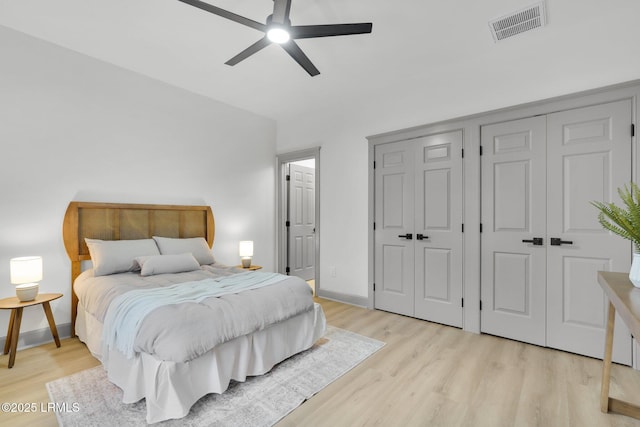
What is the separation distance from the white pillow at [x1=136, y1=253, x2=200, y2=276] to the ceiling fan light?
7.62 feet

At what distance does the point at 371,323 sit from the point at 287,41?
2942mm

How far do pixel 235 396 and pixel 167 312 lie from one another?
74 centimetres

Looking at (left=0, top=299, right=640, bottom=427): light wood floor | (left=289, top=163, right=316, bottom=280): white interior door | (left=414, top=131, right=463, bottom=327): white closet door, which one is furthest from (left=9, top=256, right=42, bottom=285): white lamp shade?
(left=414, top=131, right=463, bottom=327): white closet door

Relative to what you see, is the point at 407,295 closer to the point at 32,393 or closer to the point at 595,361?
the point at 595,361

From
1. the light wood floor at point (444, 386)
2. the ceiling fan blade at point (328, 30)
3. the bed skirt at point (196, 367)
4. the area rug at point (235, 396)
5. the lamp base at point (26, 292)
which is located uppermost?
the ceiling fan blade at point (328, 30)

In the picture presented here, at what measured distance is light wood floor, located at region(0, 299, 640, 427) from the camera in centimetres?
181

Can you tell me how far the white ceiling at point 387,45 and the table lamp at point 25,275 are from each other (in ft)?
6.89

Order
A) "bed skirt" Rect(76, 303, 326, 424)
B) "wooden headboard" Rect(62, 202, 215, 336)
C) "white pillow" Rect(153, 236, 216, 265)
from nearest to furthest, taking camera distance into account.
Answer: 1. "bed skirt" Rect(76, 303, 326, 424)
2. "wooden headboard" Rect(62, 202, 215, 336)
3. "white pillow" Rect(153, 236, 216, 265)

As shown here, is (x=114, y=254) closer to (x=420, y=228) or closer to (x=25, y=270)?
(x=25, y=270)

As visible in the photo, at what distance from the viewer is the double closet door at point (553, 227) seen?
251 centimetres

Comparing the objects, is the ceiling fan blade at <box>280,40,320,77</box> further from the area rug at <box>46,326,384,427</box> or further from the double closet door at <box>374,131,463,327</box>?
the area rug at <box>46,326,384,427</box>

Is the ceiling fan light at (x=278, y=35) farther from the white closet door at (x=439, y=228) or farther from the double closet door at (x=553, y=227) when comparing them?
the double closet door at (x=553, y=227)

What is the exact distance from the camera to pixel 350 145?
13.8 ft

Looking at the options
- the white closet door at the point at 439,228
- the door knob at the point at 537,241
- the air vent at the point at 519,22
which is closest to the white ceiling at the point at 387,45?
the air vent at the point at 519,22
